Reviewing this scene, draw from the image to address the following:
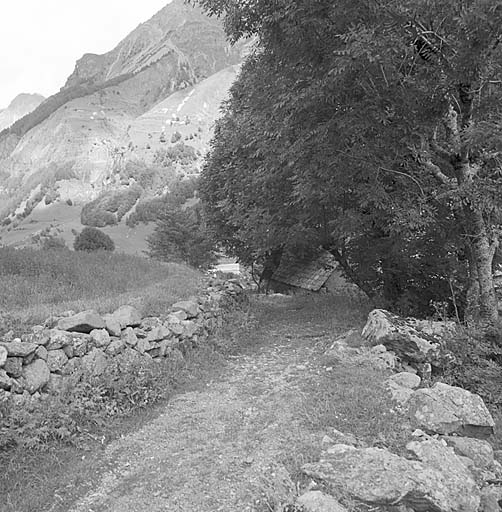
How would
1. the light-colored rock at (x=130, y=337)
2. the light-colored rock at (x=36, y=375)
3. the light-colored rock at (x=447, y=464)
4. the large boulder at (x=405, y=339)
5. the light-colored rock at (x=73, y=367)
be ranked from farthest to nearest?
the large boulder at (x=405, y=339)
the light-colored rock at (x=130, y=337)
the light-colored rock at (x=73, y=367)
the light-colored rock at (x=36, y=375)
the light-colored rock at (x=447, y=464)

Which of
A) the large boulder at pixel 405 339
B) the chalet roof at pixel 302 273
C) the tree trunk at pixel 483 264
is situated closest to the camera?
the large boulder at pixel 405 339

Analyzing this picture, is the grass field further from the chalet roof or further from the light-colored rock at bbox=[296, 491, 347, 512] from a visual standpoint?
the chalet roof

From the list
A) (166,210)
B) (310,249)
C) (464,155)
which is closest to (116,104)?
(166,210)

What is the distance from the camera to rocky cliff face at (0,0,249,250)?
79625 mm

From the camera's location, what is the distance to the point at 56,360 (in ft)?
19.6

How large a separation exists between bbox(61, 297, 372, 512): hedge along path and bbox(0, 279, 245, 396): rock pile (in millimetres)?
1043

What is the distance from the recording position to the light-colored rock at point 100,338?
6.59 metres

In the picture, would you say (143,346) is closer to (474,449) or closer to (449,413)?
(449,413)

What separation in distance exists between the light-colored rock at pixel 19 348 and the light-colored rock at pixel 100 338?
0.95 metres

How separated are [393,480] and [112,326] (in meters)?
4.60

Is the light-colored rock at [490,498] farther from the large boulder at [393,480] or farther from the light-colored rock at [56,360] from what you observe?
the light-colored rock at [56,360]

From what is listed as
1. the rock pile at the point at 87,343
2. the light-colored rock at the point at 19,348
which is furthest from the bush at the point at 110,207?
the light-colored rock at the point at 19,348

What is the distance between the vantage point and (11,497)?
14.1 feet

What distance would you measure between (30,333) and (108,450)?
2043 mm
